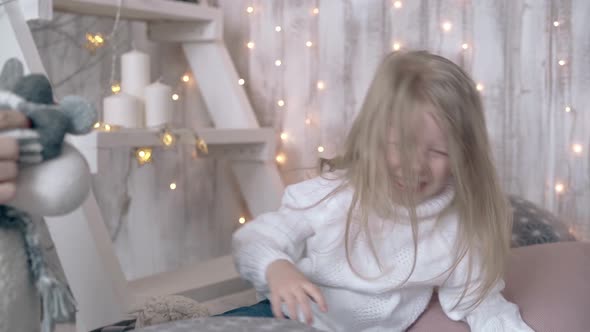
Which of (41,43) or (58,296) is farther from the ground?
(41,43)

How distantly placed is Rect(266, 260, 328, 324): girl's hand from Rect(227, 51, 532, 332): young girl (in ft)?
0.14

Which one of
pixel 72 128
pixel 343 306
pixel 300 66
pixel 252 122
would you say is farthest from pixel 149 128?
pixel 72 128

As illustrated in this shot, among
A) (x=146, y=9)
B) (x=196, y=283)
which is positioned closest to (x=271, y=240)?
(x=196, y=283)

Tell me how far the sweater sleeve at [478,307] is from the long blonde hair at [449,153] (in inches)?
0.6

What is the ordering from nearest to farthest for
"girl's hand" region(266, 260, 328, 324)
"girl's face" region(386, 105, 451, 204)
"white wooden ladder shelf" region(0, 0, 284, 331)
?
"girl's hand" region(266, 260, 328, 324)
"girl's face" region(386, 105, 451, 204)
"white wooden ladder shelf" region(0, 0, 284, 331)

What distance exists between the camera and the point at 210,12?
1.73m

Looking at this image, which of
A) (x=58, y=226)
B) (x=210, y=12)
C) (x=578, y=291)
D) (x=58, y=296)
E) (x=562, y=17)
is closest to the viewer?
(x=58, y=296)

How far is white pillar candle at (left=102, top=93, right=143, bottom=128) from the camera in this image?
1542 millimetres

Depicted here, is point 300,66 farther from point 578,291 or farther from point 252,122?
point 578,291

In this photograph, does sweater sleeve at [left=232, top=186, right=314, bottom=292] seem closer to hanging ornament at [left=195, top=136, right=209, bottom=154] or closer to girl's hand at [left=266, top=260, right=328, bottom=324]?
girl's hand at [left=266, top=260, right=328, bottom=324]

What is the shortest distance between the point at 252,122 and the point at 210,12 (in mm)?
272

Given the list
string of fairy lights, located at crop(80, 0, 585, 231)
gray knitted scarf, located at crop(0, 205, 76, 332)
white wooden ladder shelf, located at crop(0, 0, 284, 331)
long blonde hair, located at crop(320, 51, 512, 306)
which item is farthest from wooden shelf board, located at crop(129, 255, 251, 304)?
gray knitted scarf, located at crop(0, 205, 76, 332)

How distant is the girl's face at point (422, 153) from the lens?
1065 mm

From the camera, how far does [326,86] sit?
5.97 ft
